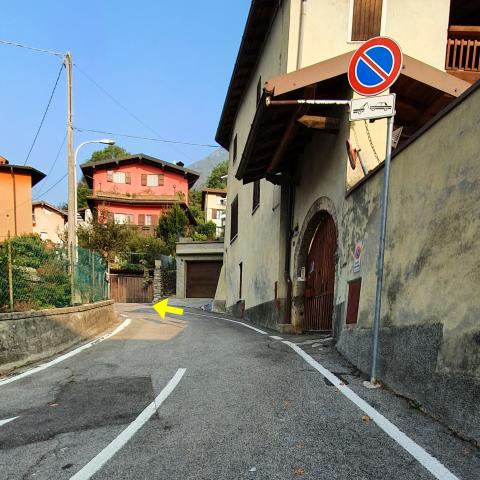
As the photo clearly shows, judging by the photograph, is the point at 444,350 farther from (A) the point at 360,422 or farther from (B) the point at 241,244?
(B) the point at 241,244

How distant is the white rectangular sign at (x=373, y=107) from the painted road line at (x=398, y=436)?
3.23 m

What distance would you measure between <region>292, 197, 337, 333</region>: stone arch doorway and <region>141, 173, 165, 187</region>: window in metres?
36.6

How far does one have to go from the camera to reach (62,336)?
8789 mm

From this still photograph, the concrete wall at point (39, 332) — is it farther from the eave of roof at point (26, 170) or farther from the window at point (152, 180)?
the window at point (152, 180)

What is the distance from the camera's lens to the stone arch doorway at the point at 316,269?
940cm

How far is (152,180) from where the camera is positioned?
150 ft

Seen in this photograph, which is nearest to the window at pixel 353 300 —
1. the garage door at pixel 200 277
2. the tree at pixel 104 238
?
the tree at pixel 104 238

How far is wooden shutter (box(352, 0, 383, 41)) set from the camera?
1055 cm

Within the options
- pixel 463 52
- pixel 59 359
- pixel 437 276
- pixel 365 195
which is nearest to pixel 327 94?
pixel 365 195

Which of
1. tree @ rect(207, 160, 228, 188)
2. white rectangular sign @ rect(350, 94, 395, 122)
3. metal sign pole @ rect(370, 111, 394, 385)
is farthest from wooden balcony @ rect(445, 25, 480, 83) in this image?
tree @ rect(207, 160, 228, 188)

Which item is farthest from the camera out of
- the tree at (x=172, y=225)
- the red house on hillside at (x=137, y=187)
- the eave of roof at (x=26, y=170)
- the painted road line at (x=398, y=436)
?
the red house on hillside at (x=137, y=187)

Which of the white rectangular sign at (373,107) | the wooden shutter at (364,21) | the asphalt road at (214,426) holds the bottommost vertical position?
the asphalt road at (214,426)

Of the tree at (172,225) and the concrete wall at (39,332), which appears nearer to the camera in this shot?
the concrete wall at (39,332)

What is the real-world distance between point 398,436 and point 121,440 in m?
2.34
